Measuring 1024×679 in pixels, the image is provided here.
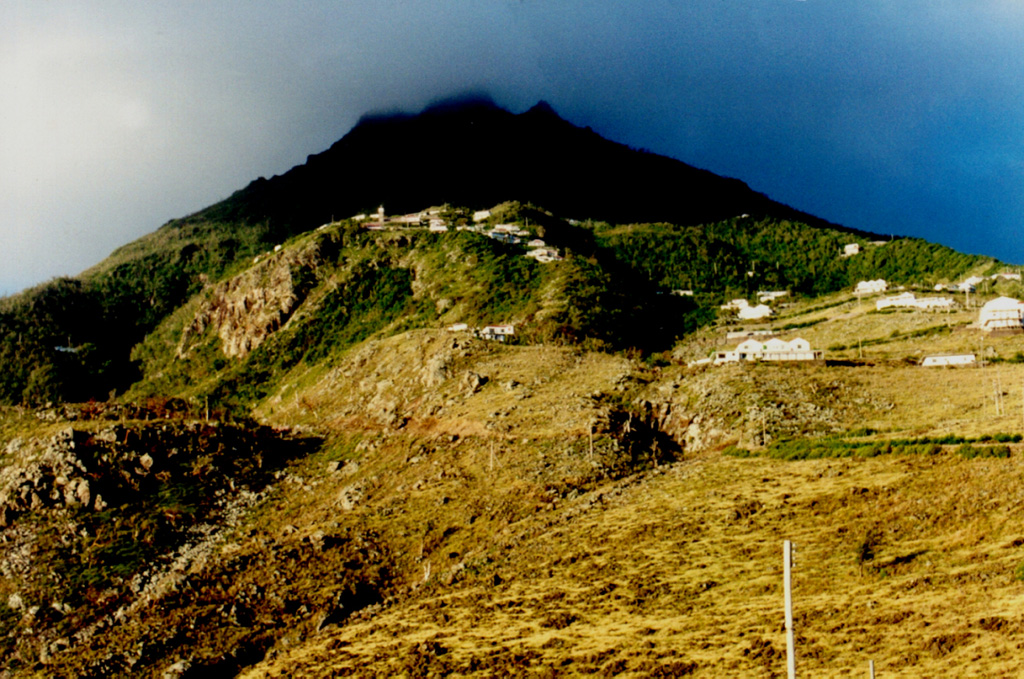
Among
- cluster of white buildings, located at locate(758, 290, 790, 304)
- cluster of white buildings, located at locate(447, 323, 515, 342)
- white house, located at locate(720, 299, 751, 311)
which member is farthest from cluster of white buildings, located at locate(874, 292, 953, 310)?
cluster of white buildings, located at locate(447, 323, 515, 342)

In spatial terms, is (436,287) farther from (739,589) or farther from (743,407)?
(739,589)

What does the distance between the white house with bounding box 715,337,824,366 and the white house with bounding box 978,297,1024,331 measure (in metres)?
20.1

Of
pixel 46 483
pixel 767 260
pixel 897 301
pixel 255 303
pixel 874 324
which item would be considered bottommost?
pixel 46 483

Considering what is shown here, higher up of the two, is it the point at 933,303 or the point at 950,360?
the point at 933,303

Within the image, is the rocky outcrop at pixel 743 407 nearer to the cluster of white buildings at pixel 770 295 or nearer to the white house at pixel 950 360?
the white house at pixel 950 360

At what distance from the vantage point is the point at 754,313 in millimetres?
117500

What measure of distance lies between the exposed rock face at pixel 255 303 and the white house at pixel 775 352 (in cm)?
6177

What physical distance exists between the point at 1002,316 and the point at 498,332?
54124mm

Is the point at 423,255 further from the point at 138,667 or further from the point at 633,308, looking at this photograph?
the point at 138,667

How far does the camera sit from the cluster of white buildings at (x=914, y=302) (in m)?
103

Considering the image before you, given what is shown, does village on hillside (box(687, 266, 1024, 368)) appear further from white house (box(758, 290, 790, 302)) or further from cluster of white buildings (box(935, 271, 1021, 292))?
white house (box(758, 290, 790, 302))

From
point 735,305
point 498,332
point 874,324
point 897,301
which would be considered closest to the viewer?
point 498,332

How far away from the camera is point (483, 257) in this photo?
114000 mm

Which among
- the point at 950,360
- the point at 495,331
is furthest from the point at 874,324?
the point at 495,331
